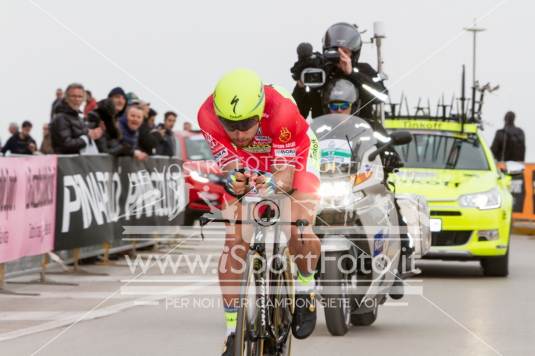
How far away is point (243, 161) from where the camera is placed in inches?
333

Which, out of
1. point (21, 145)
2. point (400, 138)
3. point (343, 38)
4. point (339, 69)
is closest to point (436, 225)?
point (343, 38)

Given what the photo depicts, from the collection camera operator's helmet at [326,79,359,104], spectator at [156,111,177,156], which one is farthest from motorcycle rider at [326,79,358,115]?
spectator at [156,111,177,156]

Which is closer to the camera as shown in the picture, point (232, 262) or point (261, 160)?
point (232, 262)

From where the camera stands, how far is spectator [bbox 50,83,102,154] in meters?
15.9

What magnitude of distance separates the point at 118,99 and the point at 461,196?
533 centimetres

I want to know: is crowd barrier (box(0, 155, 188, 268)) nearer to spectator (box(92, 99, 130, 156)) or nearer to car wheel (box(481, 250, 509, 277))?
spectator (box(92, 99, 130, 156))

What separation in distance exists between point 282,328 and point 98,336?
2983 millimetres

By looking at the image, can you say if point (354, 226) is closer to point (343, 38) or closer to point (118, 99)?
point (343, 38)

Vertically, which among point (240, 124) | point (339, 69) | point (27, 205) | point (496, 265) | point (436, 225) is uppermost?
point (339, 69)

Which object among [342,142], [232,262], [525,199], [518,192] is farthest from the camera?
[518,192]

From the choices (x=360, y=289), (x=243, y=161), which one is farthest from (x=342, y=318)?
(x=243, y=161)

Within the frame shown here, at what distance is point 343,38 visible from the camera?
1272cm

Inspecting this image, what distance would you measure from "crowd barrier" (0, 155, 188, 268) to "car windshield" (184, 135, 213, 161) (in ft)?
21.8

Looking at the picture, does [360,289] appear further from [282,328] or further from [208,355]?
[282,328]
